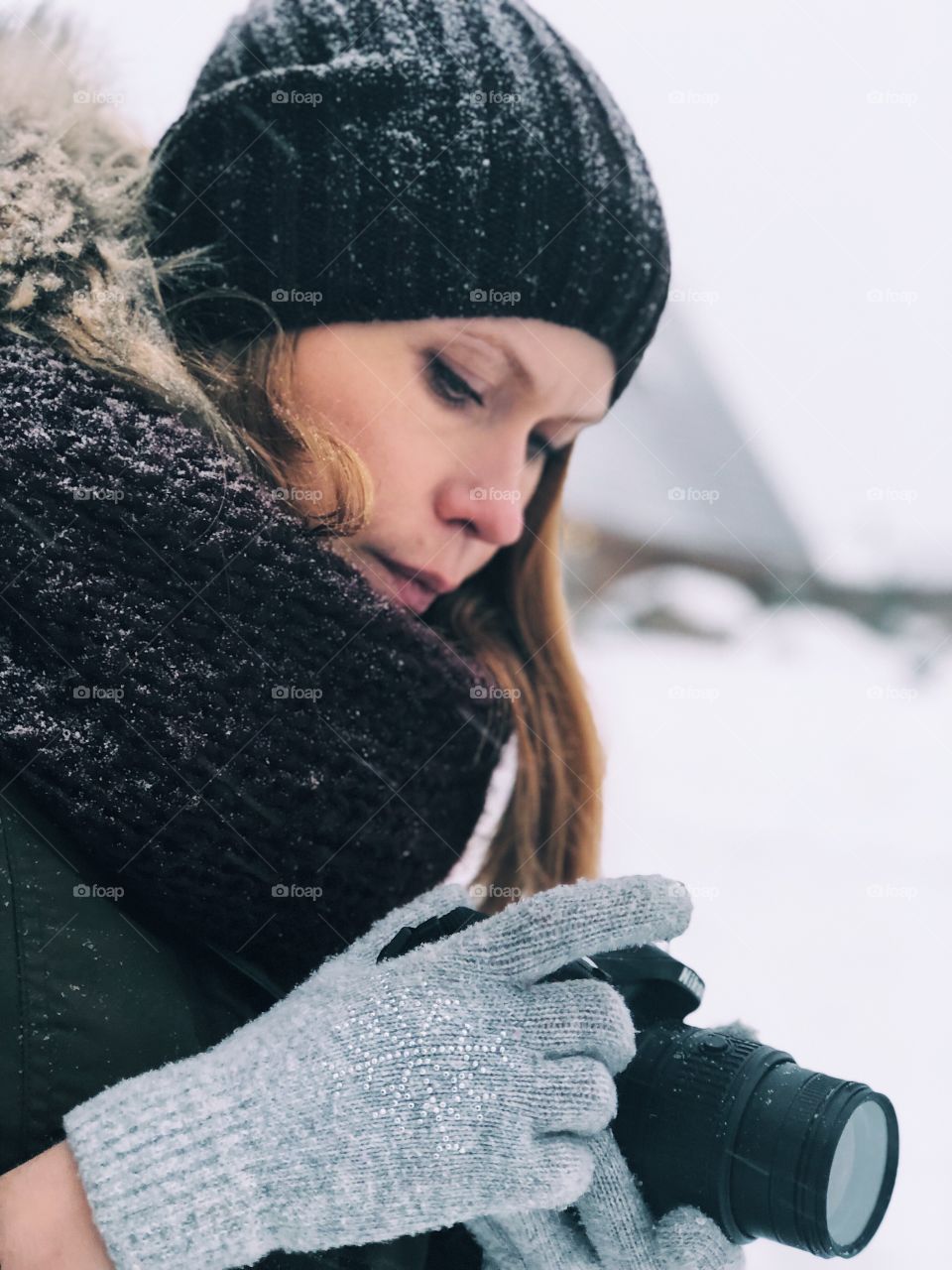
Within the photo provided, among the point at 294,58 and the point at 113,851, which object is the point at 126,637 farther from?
the point at 294,58

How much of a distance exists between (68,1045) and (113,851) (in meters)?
0.10

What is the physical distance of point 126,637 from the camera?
2.08 ft

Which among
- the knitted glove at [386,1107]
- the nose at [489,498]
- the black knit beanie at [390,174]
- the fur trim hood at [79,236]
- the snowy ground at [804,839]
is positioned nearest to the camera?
the knitted glove at [386,1107]

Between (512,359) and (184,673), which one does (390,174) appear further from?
(184,673)

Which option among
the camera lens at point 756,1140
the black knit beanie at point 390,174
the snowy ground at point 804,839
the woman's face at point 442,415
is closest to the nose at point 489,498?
the woman's face at point 442,415

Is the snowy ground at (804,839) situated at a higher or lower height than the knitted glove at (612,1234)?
lower

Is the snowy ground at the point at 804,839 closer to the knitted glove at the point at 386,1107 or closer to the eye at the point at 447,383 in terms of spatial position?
the eye at the point at 447,383

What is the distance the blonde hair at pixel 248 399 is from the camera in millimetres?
702

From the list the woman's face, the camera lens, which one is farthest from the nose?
the camera lens

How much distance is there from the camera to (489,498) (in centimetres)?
91

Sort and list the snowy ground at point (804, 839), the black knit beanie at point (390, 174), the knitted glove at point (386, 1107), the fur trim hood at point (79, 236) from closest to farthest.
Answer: the knitted glove at point (386, 1107)
the fur trim hood at point (79, 236)
the black knit beanie at point (390, 174)
the snowy ground at point (804, 839)

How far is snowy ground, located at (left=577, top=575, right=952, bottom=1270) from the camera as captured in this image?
3.97 feet

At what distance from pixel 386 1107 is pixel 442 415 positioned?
527 mm

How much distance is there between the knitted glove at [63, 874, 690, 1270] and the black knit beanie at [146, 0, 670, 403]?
472mm
